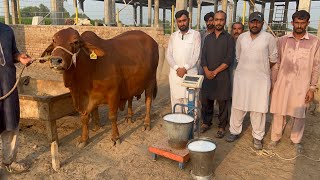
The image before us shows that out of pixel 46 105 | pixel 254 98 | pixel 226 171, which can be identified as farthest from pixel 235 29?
pixel 46 105

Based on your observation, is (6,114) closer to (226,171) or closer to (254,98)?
(226,171)

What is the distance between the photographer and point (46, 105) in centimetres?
387

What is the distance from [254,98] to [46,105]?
3027mm

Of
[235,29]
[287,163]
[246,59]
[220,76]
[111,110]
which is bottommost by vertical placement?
[287,163]

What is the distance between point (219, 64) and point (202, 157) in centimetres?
179

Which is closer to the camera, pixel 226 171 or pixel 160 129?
pixel 226 171

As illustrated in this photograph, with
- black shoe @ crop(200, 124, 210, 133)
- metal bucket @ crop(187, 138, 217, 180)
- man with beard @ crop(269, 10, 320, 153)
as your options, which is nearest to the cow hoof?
metal bucket @ crop(187, 138, 217, 180)

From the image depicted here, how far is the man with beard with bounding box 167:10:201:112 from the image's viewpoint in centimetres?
424

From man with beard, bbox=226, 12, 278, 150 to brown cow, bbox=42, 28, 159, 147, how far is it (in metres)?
1.65

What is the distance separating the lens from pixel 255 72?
13.3 feet

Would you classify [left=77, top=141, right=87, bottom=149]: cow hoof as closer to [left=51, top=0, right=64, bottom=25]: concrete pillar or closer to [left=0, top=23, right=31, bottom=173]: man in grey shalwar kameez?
[left=0, top=23, right=31, bottom=173]: man in grey shalwar kameez

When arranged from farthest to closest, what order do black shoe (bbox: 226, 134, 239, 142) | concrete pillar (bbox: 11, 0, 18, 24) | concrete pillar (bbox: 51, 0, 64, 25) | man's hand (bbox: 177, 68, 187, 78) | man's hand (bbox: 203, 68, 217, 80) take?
concrete pillar (bbox: 11, 0, 18, 24)
concrete pillar (bbox: 51, 0, 64, 25)
black shoe (bbox: 226, 134, 239, 142)
man's hand (bbox: 203, 68, 217, 80)
man's hand (bbox: 177, 68, 187, 78)

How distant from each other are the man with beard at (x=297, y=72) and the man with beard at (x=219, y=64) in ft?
2.36

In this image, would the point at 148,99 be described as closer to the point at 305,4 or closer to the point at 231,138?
the point at 231,138
